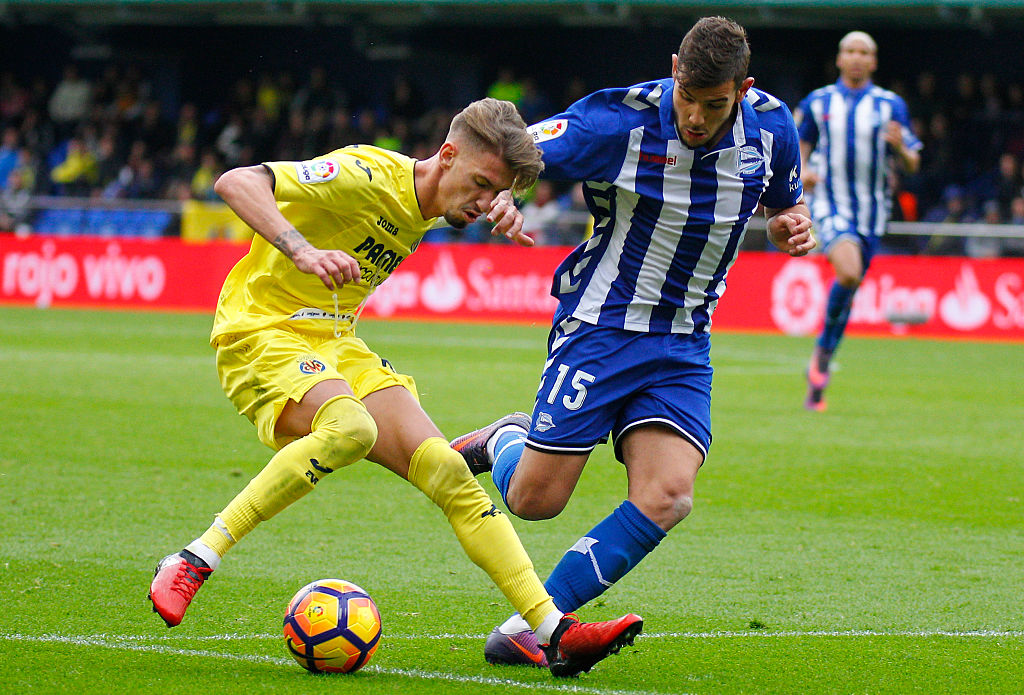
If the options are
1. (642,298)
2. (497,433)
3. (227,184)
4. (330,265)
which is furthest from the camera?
(497,433)

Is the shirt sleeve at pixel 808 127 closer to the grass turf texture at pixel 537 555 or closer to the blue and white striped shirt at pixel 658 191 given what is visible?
the grass turf texture at pixel 537 555

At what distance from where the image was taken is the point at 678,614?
4.82m

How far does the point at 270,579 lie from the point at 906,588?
7.95 feet

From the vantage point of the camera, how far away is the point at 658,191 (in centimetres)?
439

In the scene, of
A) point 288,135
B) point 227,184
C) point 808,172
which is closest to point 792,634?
point 227,184

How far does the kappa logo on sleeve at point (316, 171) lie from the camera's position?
424 cm

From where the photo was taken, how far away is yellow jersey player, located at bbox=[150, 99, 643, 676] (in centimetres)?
405

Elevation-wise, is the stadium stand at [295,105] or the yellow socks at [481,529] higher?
the stadium stand at [295,105]

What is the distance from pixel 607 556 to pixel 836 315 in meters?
6.18

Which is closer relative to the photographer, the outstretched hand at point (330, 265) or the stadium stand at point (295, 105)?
the outstretched hand at point (330, 265)

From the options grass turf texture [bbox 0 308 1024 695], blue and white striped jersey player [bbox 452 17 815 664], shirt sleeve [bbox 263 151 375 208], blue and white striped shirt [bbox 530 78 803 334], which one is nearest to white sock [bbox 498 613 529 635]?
blue and white striped jersey player [bbox 452 17 815 664]

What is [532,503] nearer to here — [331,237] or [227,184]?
[331,237]

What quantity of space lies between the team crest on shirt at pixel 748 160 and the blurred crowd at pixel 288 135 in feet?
49.0

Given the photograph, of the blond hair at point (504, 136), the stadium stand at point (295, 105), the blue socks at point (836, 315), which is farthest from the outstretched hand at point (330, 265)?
the stadium stand at point (295, 105)
